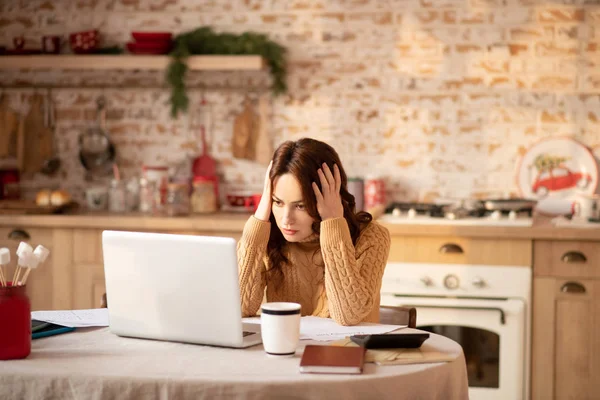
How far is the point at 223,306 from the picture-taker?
5.91 feet

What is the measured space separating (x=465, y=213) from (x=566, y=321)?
25.0 inches

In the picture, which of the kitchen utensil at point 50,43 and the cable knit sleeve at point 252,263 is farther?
the kitchen utensil at point 50,43

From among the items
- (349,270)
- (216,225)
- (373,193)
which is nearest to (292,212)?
(349,270)

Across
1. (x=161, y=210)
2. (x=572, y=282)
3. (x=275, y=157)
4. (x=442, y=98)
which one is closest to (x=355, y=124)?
(x=442, y=98)

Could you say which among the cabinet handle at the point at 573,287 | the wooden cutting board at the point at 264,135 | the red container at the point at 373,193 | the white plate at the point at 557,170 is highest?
the wooden cutting board at the point at 264,135

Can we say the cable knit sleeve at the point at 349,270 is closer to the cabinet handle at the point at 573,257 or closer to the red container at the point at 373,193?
the cabinet handle at the point at 573,257

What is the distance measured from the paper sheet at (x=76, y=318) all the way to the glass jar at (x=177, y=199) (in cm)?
178

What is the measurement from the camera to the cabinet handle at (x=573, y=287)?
11.4 ft

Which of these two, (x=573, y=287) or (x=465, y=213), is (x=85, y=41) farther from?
(x=573, y=287)

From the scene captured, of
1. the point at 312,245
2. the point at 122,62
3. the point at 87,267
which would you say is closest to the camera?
the point at 312,245

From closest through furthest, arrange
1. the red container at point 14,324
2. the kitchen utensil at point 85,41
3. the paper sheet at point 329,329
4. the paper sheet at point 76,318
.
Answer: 1. the red container at point 14,324
2. the paper sheet at point 329,329
3. the paper sheet at point 76,318
4. the kitchen utensil at point 85,41

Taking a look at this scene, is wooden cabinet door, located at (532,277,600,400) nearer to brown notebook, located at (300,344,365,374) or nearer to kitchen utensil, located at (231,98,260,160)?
kitchen utensil, located at (231,98,260,160)

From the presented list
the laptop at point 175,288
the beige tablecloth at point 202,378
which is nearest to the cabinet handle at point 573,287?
the beige tablecloth at point 202,378

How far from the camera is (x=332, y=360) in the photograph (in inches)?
65.9
